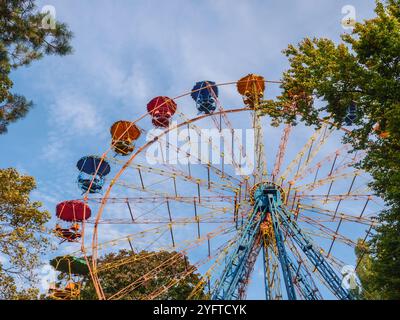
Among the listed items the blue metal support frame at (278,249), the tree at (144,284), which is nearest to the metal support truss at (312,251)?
the blue metal support frame at (278,249)

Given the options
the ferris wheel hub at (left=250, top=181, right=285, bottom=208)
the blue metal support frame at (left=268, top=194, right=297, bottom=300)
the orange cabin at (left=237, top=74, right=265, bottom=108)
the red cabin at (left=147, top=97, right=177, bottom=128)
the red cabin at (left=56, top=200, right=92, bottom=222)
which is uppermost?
the orange cabin at (left=237, top=74, right=265, bottom=108)

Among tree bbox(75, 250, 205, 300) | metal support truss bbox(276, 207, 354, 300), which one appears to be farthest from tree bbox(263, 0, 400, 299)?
tree bbox(75, 250, 205, 300)

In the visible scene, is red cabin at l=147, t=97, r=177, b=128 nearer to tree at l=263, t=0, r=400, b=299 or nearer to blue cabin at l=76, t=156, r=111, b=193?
blue cabin at l=76, t=156, r=111, b=193

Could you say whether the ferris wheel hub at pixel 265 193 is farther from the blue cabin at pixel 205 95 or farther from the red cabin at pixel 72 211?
the red cabin at pixel 72 211

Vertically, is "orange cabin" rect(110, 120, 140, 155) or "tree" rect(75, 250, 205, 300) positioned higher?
"orange cabin" rect(110, 120, 140, 155)

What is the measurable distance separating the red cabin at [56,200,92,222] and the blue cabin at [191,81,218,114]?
844 cm

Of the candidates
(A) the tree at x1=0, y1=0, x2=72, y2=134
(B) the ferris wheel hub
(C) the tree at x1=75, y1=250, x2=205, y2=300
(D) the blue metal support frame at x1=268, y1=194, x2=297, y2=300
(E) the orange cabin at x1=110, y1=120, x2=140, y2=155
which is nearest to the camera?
(A) the tree at x1=0, y1=0, x2=72, y2=134

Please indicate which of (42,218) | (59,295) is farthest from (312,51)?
(59,295)

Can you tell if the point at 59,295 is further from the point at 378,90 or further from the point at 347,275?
the point at 378,90

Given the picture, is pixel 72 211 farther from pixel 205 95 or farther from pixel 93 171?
pixel 205 95

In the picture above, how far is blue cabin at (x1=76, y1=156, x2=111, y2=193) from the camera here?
838 inches

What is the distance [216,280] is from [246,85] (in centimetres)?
1144

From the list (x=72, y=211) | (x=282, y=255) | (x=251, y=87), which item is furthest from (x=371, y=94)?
(x=72, y=211)

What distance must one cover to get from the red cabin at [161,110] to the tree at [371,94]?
9.27 meters
